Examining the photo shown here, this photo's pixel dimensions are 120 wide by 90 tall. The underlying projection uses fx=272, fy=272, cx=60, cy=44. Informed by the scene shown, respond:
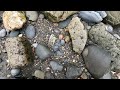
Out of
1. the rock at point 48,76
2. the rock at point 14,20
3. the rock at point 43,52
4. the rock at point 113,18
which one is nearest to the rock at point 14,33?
the rock at point 14,20

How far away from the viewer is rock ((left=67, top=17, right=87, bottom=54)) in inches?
53.2

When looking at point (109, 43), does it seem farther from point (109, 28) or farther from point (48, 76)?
point (48, 76)

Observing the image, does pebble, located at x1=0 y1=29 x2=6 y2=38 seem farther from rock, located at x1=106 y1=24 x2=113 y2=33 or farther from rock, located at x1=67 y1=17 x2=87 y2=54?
rock, located at x1=106 y1=24 x2=113 y2=33

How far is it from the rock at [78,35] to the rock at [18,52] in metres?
0.22

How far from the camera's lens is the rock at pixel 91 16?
138cm

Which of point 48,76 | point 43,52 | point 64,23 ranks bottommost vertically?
point 48,76

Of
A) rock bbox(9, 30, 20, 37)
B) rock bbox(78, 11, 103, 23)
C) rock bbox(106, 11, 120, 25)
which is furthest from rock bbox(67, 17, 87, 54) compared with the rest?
rock bbox(9, 30, 20, 37)

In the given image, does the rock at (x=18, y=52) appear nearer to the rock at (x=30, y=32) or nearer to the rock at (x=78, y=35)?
the rock at (x=30, y=32)

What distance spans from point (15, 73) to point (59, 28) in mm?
324

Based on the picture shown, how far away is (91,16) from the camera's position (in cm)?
138

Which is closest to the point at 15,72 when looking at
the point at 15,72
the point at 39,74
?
the point at 15,72

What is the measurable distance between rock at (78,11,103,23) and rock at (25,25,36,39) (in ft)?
0.83

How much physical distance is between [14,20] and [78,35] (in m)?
0.33
